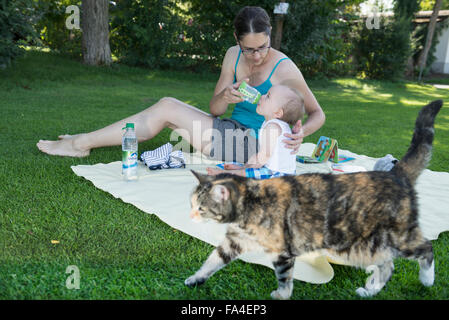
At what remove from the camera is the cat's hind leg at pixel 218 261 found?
6.57 feet

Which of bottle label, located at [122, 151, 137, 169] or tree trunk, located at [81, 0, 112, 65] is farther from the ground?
tree trunk, located at [81, 0, 112, 65]

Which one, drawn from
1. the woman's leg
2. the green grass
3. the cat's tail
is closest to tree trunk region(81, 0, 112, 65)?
the green grass

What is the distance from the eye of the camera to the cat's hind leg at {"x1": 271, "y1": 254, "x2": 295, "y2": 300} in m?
1.88

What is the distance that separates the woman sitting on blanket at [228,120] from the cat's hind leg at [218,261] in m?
1.83

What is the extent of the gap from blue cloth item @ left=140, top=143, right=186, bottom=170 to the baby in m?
1.12

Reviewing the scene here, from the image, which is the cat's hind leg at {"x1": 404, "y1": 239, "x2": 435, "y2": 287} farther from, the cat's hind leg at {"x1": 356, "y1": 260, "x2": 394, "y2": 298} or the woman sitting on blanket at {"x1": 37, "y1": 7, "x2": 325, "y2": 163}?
the woman sitting on blanket at {"x1": 37, "y1": 7, "x2": 325, "y2": 163}

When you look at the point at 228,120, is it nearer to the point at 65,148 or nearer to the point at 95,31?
the point at 65,148

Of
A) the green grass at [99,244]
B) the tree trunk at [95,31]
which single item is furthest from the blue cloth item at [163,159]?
the tree trunk at [95,31]

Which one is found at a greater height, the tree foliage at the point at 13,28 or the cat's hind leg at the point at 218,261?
the tree foliage at the point at 13,28

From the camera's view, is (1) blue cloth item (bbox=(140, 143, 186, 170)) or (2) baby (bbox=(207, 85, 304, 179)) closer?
(2) baby (bbox=(207, 85, 304, 179))

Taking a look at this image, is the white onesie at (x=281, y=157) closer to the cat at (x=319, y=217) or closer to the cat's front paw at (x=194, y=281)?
the cat at (x=319, y=217)

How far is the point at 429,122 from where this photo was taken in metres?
2.04
